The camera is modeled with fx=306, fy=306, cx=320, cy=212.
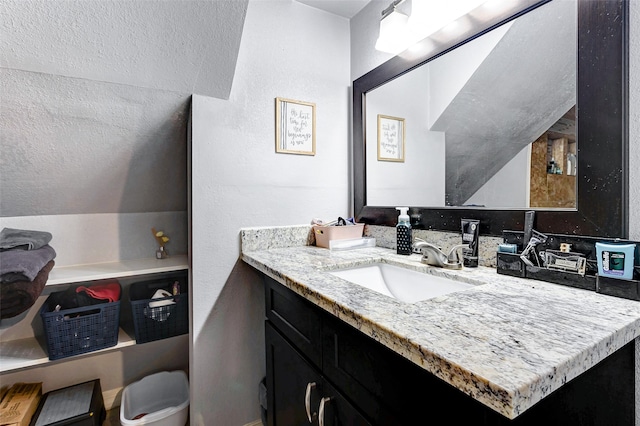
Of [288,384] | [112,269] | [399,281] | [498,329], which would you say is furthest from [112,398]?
[498,329]

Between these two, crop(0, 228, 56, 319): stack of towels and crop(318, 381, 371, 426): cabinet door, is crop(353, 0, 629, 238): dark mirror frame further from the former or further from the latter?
crop(0, 228, 56, 319): stack of towels

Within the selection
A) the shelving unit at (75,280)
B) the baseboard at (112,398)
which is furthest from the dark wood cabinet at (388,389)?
the baseboard at (112,398)

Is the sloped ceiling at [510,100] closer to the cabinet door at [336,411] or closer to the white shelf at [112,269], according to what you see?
the cabinet door at [336,411]

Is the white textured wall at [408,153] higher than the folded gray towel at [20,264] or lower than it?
higher

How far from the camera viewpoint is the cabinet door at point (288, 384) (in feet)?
2.79

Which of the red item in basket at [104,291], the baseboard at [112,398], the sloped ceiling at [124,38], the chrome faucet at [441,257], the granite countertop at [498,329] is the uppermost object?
the sloped ceiling at [124,38]

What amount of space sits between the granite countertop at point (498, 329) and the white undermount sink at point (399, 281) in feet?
0.34

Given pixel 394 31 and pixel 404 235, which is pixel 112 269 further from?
pixel 394 31

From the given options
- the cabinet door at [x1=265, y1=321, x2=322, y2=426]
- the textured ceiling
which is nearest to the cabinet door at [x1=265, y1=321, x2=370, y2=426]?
the cabinet door at [x1=265, y1=321, x2=322, y2=426]

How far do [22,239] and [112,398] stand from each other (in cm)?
98

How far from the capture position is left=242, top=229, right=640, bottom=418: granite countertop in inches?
15.7

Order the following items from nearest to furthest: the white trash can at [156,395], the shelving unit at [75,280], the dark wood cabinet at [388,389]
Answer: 1. the dark wood cabinet at [388,389]
2. the shelving unit at [75,280]
3. the white trash can at [156,395]

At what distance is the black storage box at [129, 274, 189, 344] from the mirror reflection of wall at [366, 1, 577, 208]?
1.14m

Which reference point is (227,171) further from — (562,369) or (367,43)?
(562,369)
